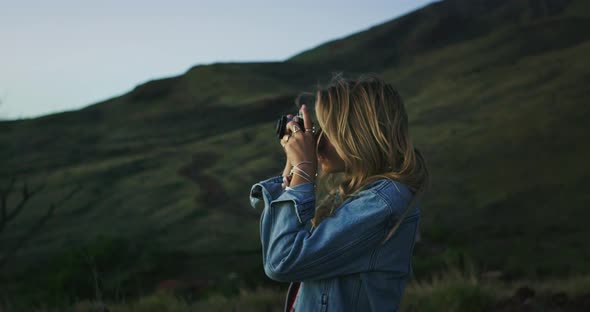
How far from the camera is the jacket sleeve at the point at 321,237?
6.07 ft

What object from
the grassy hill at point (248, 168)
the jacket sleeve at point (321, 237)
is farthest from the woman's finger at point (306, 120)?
the grassy hill at point (248, 168)

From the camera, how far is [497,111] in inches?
1289

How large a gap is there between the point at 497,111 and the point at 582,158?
27.0 ft

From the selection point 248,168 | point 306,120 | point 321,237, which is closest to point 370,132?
point 306,120

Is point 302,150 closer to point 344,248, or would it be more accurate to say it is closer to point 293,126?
point 293,126

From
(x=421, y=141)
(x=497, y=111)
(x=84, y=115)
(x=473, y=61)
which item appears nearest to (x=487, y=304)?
(x=421, y=141)

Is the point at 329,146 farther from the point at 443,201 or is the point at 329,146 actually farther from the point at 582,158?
the point at 582,158

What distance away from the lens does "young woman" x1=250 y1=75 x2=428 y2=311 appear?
1.86 metres

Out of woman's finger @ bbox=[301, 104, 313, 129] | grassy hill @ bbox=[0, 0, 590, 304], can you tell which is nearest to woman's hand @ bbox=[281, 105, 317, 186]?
woman's finger @ bbox=[301, 104, 313, 129]

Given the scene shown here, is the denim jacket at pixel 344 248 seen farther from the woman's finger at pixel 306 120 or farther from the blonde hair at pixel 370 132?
the woman's finger at pixel 306 120

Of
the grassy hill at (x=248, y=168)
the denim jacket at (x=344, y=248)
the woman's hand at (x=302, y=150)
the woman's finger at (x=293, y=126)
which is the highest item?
the woman's finger at (x=293, y=126)

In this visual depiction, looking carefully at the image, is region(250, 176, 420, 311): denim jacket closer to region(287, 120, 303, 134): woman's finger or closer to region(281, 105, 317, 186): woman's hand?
region(281, 105, 317, 186): woman's hand

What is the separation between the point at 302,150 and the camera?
2002mm

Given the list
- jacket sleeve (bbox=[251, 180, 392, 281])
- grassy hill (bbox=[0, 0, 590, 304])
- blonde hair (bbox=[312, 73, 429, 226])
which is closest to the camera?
jacket sleeve (bbox=[251, 180, 392, 281])
